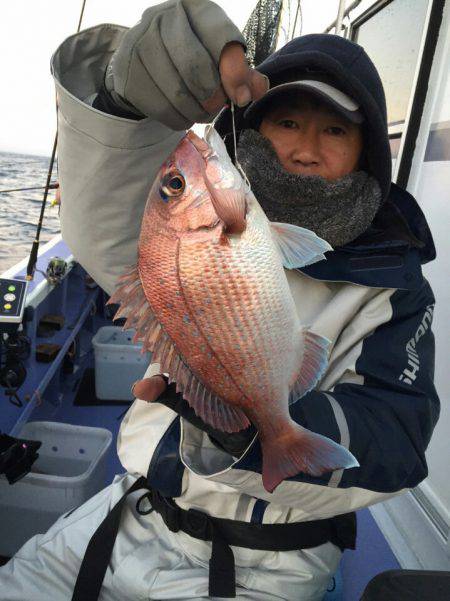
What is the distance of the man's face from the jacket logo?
2.01 ft

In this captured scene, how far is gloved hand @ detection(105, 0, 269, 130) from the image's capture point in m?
1.14

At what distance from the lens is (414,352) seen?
4.97 feet

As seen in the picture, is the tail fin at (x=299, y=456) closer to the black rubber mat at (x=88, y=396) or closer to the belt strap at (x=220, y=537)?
the belt strap at (x=220, y=537)

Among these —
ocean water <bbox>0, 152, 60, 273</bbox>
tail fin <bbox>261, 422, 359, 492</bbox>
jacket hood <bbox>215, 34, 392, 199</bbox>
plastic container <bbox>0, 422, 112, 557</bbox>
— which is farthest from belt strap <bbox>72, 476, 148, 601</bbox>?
ocean water <bbox>0, 152, 60, 273</bbox>

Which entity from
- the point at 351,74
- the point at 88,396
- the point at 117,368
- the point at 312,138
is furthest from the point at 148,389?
the point at 88,396

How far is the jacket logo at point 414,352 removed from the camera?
1.45m

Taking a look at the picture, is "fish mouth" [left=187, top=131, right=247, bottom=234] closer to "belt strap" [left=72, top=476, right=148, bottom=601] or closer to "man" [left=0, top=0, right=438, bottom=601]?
"man" [left=0, top=0, right=438, bottom=601]

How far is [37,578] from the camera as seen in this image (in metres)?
1.87

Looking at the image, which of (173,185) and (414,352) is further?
(414,352)

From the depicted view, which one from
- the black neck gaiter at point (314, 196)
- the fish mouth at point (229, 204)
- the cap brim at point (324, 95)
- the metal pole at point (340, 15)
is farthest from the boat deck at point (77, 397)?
the metal pole at point (340, 15)

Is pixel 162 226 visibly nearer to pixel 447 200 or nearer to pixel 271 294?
pixel 271 294

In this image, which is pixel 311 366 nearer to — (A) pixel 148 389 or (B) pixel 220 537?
(A) pixel 148 389

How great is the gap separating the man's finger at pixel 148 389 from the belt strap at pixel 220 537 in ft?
2.39

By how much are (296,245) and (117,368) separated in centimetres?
315
